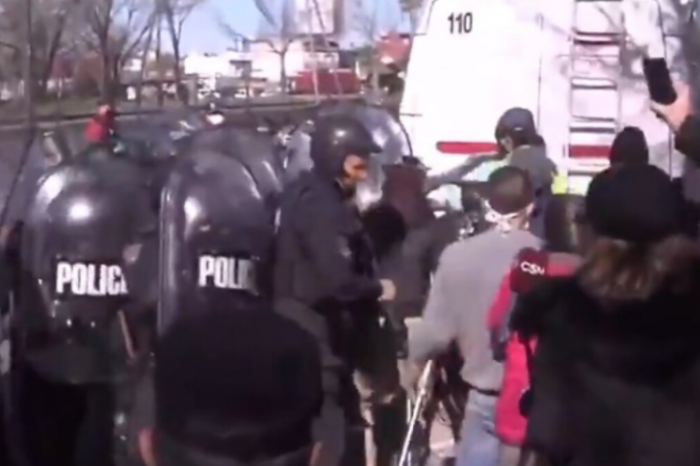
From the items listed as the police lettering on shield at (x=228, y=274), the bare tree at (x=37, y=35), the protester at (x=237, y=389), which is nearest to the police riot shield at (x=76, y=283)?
the police lettering on shield at (x=228, y=274)

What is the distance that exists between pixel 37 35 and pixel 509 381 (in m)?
10.1

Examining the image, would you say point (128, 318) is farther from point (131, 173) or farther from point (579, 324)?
point (579, 324)

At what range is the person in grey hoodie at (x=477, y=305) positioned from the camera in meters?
6.50

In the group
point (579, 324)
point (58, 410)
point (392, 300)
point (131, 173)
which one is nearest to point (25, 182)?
point (131, 173)

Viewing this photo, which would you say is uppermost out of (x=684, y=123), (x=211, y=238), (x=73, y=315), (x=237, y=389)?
(x=684, y=123)

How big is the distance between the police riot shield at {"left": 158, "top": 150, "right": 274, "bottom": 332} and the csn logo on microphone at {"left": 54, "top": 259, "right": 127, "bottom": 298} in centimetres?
20

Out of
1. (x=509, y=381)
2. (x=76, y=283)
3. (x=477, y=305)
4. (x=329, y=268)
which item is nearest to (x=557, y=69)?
(x=329, y=268)

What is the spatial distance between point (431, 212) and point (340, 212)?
2.53 metres

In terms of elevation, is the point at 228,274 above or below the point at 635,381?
below

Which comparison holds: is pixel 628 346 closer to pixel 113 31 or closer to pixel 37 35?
pixel 37 35

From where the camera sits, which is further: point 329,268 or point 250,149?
point 250,149

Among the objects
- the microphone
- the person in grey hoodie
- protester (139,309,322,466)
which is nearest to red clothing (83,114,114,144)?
the person in grey hoodie

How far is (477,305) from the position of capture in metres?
6.48

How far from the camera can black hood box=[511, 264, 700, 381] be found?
4309 mm
